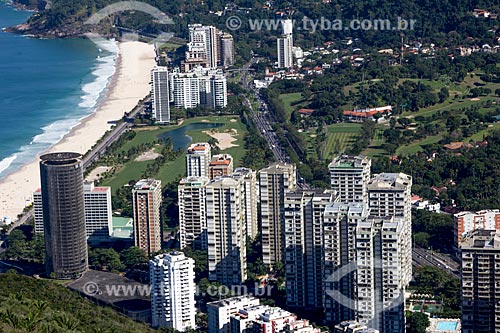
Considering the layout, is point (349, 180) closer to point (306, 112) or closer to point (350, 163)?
point (350, 163)

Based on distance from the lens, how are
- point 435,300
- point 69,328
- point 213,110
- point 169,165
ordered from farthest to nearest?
point 213,110, point 169,165, point 435,300, point 69,328

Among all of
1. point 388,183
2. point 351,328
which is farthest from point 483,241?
point 388,183

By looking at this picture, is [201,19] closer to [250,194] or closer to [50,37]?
[50,37]

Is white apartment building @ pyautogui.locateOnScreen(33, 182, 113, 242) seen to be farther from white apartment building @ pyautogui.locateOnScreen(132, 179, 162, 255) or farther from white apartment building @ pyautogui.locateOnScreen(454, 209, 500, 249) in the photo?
white apartment building @ pyautogui.locateOnScreen(454, 209, 500, 249)

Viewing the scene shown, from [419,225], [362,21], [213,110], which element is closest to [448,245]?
[419,225]

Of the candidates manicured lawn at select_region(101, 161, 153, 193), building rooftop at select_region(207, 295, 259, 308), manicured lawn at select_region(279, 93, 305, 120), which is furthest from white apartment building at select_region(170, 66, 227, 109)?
building rooftop at select_region(207, 295, 259, 308)

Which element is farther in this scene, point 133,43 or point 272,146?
point 133,43
